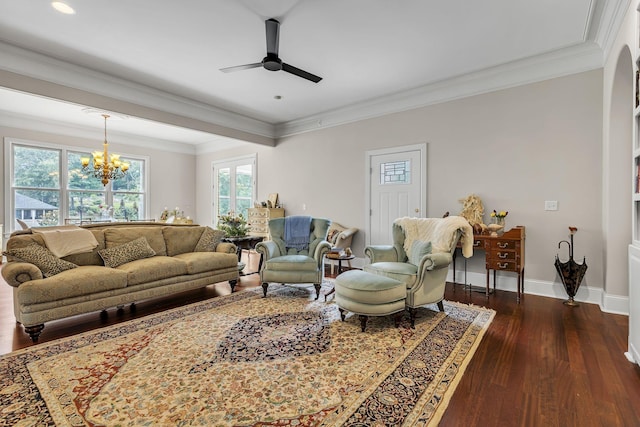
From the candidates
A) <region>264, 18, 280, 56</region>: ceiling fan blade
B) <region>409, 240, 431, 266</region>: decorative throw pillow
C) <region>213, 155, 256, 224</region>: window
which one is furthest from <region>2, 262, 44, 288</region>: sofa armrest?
<region>213, 155, 256, 224</region>: window

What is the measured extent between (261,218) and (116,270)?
3.66 m

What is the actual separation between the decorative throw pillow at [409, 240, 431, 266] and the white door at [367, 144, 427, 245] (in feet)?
5.03

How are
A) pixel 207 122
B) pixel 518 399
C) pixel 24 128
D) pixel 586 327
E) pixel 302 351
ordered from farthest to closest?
pixel 24 128
pixel 207 122
pixel 586 327
pixel 302 351
pixel 518 399

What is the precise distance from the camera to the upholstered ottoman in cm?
270

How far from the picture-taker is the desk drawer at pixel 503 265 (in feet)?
12.1

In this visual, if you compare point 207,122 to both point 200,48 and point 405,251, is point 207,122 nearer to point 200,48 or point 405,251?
point 200,48

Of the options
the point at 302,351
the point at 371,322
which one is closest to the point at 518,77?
the point at 371,322

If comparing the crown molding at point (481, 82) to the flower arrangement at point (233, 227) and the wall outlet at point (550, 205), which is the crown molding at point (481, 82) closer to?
the wall outlet at point (550, 205)

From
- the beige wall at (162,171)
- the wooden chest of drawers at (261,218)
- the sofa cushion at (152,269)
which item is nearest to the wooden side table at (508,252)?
the sofa cushion at (152,269)

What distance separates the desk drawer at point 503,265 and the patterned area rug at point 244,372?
2.93ft

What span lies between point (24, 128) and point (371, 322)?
775 centimetres

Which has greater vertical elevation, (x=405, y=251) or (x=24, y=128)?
(x=24, y=128)

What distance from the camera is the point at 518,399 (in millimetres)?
1779

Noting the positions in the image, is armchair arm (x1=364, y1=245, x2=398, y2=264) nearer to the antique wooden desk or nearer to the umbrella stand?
the antique wooden desk
